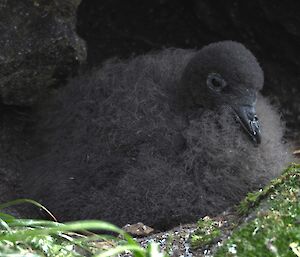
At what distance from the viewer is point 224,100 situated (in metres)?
3.19

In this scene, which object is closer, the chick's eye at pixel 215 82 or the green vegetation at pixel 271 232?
the green vegetation at pixel 271 232

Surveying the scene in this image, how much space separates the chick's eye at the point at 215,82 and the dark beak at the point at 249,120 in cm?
12

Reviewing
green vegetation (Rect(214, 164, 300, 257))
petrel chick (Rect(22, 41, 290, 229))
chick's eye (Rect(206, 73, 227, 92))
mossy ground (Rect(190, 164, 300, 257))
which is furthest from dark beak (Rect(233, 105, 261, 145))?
green vegetation (Rect(214, 164, 300, 257))

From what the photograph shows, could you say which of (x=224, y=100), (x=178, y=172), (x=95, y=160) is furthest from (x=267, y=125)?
(x=95, y=160)

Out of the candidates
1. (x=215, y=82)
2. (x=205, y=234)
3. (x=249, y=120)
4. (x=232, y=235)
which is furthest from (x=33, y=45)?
(x=232, y=235)

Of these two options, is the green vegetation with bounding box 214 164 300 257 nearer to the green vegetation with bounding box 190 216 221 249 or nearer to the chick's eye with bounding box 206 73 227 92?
the green vegetation with bounding box 190 216 221 249

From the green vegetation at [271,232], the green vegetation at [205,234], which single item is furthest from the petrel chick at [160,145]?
the green vegetation at [271,232]

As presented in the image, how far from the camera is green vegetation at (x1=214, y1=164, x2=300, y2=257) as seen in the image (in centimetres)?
174

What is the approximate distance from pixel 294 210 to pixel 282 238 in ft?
0.45

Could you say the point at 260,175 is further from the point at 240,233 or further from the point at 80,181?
the point at 240,233

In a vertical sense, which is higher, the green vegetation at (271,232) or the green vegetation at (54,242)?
the green vegetation at (271,232)

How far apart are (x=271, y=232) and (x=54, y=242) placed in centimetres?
57

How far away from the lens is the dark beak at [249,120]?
312 centimetres

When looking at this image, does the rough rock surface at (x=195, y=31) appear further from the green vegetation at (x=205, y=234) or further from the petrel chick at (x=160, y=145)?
the green vegetation at (x=205, y=234)
